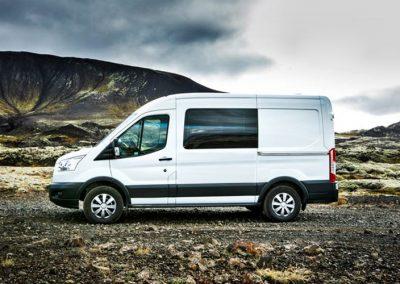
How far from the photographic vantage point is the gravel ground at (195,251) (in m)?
6.75

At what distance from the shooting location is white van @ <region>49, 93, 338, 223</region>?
1166 centimetres

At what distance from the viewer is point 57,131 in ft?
414

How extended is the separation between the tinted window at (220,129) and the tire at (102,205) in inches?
80.5

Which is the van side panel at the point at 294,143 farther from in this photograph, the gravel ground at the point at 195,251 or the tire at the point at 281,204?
the gravel ground at the point at 195,251

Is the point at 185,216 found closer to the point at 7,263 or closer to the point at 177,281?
the point at 7,263

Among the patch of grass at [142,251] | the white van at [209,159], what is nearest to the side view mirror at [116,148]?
the white van at [209,159]

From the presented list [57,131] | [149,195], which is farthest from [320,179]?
[57,131]

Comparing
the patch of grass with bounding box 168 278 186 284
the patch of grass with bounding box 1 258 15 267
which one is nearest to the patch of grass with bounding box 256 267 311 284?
the patch of grass with bounding box 168 278 186 284

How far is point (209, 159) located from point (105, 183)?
251cm

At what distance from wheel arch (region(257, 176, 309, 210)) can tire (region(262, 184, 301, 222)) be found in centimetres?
9

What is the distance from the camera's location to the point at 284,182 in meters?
12.4

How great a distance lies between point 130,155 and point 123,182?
2.13ft

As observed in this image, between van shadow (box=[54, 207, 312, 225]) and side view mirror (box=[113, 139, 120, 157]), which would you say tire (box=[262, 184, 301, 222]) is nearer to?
van shadow (box=[54, 207, 312, 225])

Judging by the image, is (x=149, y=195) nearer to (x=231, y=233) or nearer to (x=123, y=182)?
(x=123, y=182)
